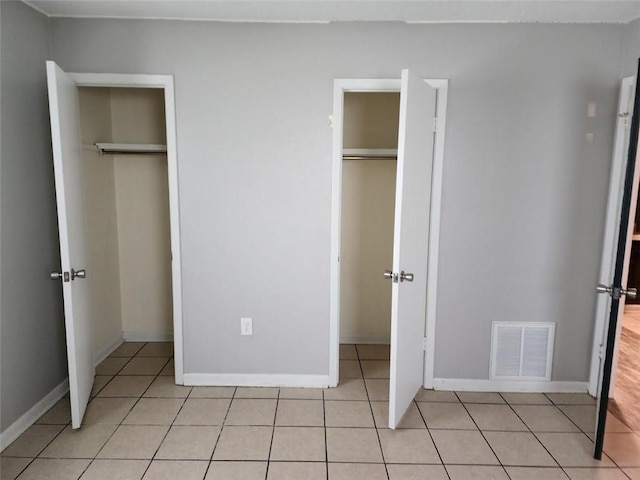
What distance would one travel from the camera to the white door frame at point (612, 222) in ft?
8.68

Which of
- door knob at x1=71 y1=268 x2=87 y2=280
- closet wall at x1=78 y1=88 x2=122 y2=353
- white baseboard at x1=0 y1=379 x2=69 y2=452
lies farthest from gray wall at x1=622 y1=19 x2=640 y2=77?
white baseboard at x1=0 y1=379 x2=69 y2=452

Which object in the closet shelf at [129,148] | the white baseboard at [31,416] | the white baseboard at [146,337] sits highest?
the closet shelf at [129,148]

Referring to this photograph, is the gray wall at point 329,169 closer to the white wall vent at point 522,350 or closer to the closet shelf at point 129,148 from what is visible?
the white wall vent at point 522,350

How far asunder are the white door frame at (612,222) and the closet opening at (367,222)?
1416mm

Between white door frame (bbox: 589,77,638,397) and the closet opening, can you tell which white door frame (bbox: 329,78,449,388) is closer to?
the closet opening

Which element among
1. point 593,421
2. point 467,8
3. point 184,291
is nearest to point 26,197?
point 184,291

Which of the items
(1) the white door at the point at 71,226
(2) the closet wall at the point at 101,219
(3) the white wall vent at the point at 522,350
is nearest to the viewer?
(1) the white door at the point at 71,226

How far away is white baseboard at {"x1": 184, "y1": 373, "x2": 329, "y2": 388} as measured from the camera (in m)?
2.99

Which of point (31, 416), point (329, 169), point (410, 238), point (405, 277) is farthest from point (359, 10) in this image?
point (31, 416)

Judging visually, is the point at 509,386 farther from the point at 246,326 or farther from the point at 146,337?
the point at 146,337

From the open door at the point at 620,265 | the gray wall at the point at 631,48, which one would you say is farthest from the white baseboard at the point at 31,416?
the gray wall at the point at 631,48

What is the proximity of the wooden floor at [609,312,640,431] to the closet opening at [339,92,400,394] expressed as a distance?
153 centimetres

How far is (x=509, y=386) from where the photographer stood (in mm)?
2957

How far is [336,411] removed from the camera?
269cm
